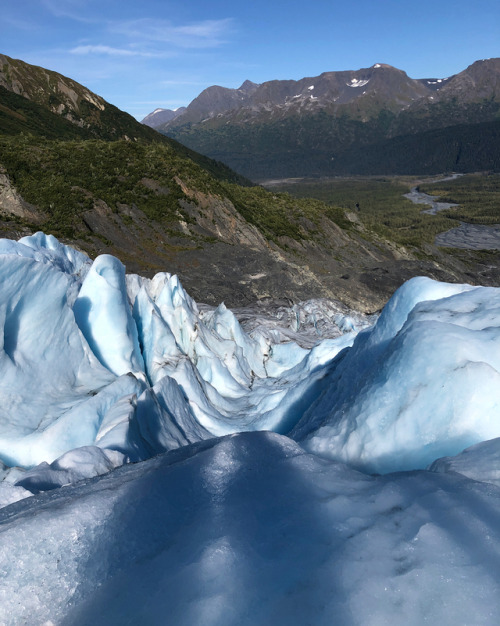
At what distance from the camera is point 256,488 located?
131 inches

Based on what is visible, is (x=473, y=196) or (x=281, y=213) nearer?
(x=281, y=213)

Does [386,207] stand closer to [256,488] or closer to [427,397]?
[427,397]

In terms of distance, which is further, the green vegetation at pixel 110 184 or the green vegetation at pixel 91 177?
the green vegetation at pixel 110 184

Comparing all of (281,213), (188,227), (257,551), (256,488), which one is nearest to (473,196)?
(281,213)

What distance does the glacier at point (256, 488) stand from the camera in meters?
2.36

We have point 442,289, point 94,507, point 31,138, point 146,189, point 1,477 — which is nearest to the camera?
point 94,507

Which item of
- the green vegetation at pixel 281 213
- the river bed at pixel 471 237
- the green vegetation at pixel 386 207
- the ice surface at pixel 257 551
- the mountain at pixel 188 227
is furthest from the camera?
the river bed at pixel 471 237

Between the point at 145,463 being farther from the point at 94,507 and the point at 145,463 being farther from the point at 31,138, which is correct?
the point at 31,138

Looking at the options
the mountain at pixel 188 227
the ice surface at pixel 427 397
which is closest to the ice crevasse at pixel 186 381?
the ice surface at pixel 427 397

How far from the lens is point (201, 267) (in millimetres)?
28047

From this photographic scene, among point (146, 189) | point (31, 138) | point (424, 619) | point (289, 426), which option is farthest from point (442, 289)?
point (31, 138)

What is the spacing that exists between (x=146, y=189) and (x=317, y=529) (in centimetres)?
3474

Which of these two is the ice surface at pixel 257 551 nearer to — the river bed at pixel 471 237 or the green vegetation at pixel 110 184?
the green vegetation at pixel 110 184

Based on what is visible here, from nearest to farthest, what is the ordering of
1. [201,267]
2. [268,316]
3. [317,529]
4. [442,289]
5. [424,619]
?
1. [424,619]
2. [317,529]
3. [442,289]
4. [268,316]
5. [201,267]
